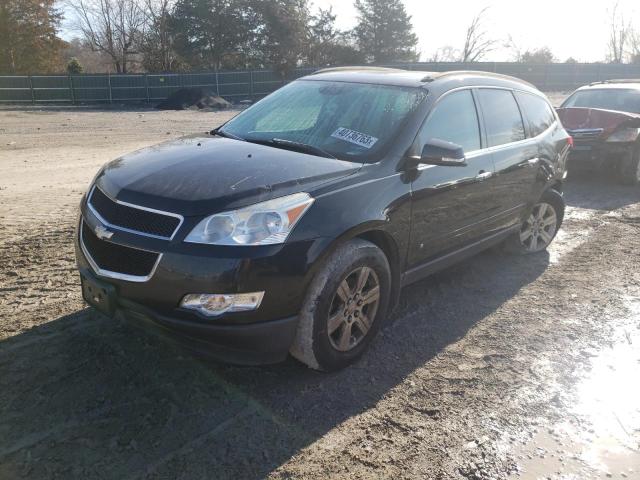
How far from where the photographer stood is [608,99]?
32.9ft

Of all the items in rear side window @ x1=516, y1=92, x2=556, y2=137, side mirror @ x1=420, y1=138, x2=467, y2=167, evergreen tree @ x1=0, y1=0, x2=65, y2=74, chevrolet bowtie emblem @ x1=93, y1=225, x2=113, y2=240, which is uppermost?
evergreen tree @ x1=0, y1=0, x2=65, y2=74

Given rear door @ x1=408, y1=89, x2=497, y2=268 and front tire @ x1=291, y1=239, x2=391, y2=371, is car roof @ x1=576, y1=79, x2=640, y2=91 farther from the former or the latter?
front tire @ x1=291, y1=239, x2=391, y2=371

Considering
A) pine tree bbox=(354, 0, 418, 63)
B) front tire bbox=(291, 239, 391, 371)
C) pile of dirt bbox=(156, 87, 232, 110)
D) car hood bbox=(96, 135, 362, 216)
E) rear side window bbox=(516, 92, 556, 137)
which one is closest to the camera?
car hood bbox=(96, 135, 362, 216)

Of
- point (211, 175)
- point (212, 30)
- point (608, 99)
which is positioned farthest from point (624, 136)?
point (212, 30)

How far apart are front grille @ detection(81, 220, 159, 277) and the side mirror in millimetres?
1882

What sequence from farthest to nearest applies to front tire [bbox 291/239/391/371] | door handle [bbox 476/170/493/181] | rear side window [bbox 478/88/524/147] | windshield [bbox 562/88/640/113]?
windshield [bbox 562/88/640/113] → rear side window [bbox 478/88/524/147] → door handle [bbox 476/170/493/181] → front tire [bbox 291/239/391/371]

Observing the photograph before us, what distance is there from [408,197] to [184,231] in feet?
5.05

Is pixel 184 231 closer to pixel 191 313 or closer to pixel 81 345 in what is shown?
pixel 191 313

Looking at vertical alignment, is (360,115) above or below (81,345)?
above

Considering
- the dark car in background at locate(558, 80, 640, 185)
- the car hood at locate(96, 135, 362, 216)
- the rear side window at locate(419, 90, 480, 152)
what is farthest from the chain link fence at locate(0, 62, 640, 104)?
the car hood at locate(96, 135, 362, 216)

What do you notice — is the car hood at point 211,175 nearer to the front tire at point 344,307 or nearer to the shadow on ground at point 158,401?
the front tire at point 344,307

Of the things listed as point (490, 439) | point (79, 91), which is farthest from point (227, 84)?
point (490, 439)

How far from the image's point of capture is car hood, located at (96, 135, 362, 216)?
2875 millimetres

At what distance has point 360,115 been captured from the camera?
12.8ft
